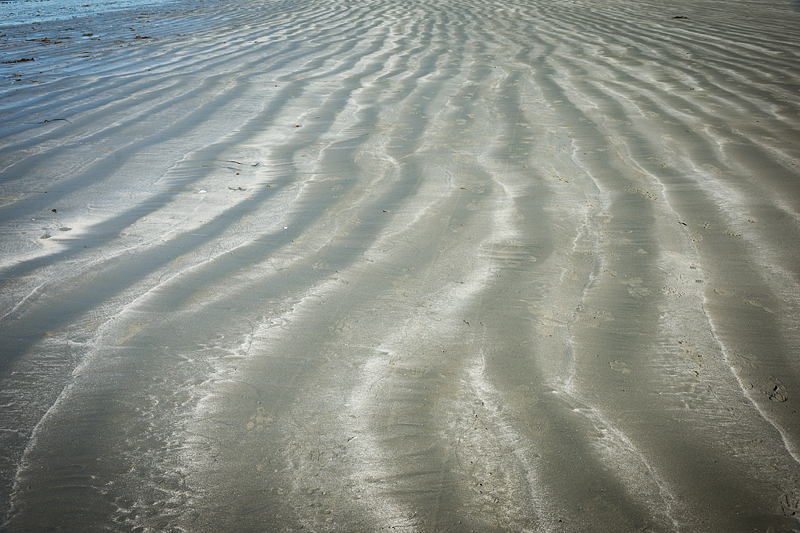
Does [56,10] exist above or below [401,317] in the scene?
above

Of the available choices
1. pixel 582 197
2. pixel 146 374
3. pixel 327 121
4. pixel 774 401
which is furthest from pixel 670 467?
pixel 327 121

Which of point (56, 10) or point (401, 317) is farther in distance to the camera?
point (56, 10)

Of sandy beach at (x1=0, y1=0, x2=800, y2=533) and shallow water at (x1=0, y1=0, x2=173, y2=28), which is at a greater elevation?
shallow water at (x1=0, y1=0, x2=173, y2=28)

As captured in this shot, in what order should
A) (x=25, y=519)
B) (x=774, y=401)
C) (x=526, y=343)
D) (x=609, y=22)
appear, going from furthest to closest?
(x=609, y=22) < (x=526, y=343) < (x=774, y=401) < (x=25, y=519)

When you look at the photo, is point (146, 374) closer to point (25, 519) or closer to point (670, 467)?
point (25, 519)

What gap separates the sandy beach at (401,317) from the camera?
1059 millimetres

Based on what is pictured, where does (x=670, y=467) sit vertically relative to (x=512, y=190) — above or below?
below

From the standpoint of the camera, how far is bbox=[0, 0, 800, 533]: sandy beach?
106cm

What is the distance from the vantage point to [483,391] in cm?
131

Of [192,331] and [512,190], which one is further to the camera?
[512,190]

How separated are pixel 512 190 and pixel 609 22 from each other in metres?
7.18

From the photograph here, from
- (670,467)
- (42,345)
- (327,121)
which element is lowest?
(670,467)

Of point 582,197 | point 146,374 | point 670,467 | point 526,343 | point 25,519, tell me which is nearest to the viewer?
point 25,519

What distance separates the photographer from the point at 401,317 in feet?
5.26
